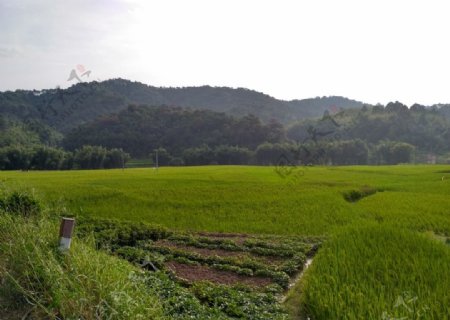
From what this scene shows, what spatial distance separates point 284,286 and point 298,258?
1.36m

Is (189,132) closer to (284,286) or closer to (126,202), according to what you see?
(126,202)

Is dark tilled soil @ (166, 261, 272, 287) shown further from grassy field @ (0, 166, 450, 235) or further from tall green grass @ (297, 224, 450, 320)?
grassy field @ (0, 166, 450, 235)

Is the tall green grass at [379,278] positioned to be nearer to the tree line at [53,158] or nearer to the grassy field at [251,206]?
the grassy field at [251,206]

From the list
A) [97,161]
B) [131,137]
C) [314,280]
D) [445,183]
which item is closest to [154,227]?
[314,280]

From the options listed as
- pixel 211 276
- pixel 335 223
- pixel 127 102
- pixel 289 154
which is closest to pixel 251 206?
pixel 335 223

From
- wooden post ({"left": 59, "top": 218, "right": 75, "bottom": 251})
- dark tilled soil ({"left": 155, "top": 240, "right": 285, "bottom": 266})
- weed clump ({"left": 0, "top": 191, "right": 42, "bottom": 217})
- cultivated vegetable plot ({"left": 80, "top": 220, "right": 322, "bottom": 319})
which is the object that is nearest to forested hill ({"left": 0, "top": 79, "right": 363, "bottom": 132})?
weed clump ({"left": 0, "top": 191, "right": 42, "bottom": 217})

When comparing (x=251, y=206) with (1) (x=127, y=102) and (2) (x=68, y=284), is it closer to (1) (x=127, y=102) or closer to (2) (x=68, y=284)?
(2) (x=68, y=284)

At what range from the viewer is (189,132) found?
240 feet

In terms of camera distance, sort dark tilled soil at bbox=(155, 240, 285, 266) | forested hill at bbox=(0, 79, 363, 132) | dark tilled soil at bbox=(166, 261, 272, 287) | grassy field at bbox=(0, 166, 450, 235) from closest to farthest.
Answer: dark tilled soil at bbox=(166, 261, 272, 287) → dark tilled soil at bbox=(155, 240, 285, 266) → grassy field at bbox=(0, 166, 450, 235) → forested hill at bbox=(0, 79, 363, 132)

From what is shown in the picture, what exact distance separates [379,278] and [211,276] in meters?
2.65

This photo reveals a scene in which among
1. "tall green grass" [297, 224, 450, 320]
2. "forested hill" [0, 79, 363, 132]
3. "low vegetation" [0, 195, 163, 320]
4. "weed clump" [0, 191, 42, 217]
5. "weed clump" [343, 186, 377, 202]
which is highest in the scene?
"forested hill" [0, 79, 363, 132]

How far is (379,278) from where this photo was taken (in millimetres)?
5605

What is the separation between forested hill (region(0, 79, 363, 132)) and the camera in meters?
79.3

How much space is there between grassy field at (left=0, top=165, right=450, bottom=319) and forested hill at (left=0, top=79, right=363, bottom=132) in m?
57.5
